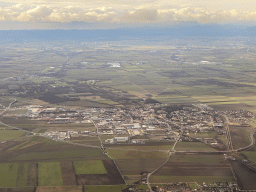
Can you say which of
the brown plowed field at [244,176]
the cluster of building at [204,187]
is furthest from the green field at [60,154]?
the brown plowed field at [244,176]

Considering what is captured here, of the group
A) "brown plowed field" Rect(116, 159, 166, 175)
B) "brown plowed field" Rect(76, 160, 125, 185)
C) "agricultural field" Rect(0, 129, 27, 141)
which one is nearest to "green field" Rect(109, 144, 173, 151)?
"brown plowed field" Rect(116, 159, 166, 175)

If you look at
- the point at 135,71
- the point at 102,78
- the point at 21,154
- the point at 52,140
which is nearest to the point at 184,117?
the point at 52,140

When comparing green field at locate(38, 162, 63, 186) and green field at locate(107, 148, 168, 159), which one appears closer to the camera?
green field at locate(38, 162, 63, 186)

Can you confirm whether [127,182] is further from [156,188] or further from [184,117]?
[184,117]

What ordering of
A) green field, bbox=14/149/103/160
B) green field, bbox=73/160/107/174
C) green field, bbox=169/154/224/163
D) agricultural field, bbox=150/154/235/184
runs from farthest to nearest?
green field, bbox=14/149/103/160
green field, bbox=169/154/224/163
green field, bbox=73/160/107/174
agricultural field, bbox=150/154/235/184

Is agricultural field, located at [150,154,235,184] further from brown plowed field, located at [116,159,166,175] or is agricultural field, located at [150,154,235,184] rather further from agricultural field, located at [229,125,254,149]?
agricultural field, located at [229,125,254,149]

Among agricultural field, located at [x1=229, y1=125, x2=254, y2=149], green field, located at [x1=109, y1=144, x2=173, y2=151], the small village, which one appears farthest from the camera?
the small village

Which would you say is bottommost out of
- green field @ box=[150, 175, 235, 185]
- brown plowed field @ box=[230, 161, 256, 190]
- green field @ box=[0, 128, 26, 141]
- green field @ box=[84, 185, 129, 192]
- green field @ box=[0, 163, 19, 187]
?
brown plowed field @ box=[230, 161, 256, 190]
